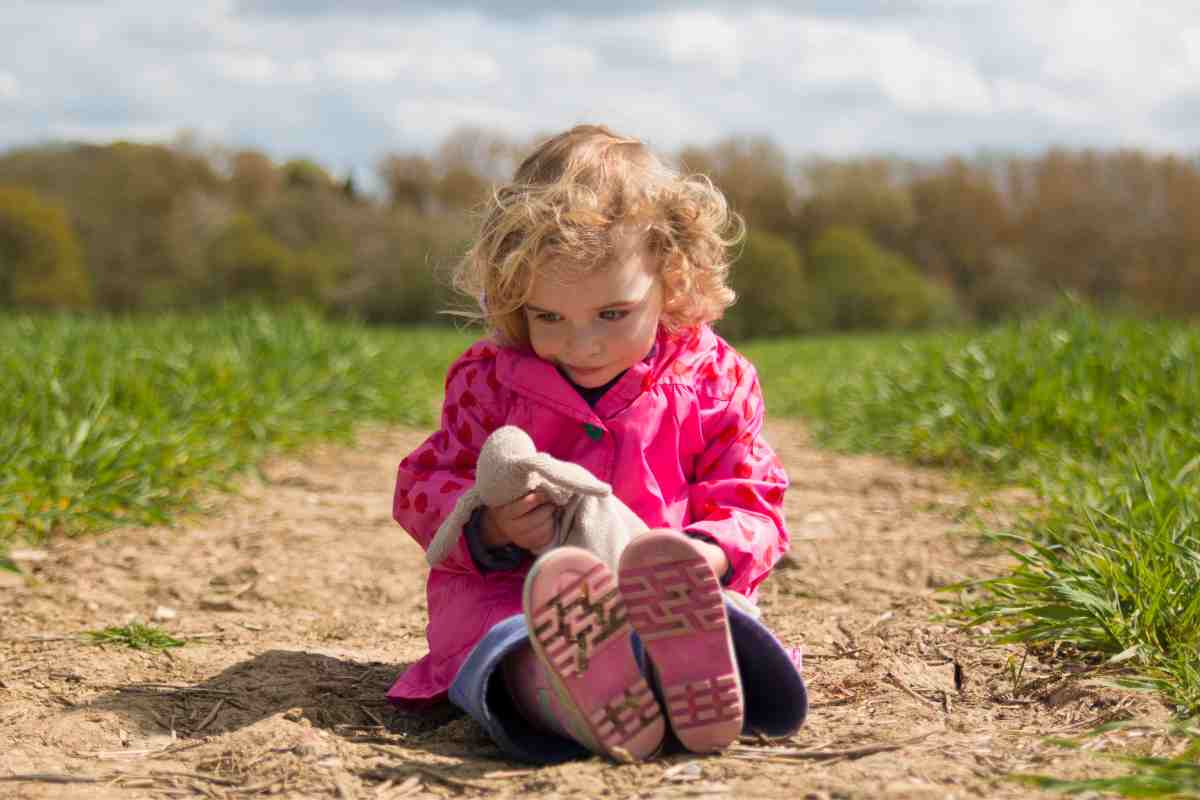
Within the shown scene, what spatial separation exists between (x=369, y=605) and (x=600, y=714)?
146 cm

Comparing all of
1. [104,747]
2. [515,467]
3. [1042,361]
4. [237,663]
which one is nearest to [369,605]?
[237,663]

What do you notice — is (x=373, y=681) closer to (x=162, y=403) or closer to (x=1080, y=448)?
(x=162, y=403)

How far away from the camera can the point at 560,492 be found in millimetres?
1864

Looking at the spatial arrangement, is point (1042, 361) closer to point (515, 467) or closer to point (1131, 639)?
point (1131, 639)

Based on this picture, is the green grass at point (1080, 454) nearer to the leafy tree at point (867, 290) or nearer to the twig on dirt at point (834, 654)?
the twig on dirt at point (834, 654)

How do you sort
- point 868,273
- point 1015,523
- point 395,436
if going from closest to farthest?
point 1015,523 < point 395,436 < point 868,273

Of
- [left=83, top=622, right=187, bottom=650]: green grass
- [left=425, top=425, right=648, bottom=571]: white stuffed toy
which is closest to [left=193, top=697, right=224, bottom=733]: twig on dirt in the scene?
[left=83, top=622, right=187, bottom=650]: green grass

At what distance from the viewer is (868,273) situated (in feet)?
89.5

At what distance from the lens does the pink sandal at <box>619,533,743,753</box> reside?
1.64 m

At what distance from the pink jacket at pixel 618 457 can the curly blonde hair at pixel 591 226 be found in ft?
0.34

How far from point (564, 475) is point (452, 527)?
25 cm

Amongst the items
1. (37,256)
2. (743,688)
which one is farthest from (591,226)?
(37,256)

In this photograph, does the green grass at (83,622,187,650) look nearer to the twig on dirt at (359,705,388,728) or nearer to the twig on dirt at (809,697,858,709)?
the twig on dirt at (359,705,388,728)

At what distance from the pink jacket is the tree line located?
17.8 meters
